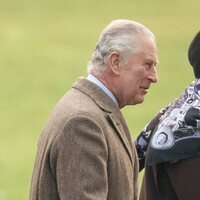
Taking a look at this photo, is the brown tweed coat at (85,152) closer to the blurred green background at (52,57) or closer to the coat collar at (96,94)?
the coat collar at (96,94)

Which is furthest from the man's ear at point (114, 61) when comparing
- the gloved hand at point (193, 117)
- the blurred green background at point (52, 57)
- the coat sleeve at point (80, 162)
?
the blurred green background at point (52, 57)

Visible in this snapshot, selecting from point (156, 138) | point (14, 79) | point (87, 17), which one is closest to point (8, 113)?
point (14, 79)

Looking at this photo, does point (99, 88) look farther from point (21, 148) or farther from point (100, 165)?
point (21, 148)

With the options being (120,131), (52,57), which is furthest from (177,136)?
(52,57)

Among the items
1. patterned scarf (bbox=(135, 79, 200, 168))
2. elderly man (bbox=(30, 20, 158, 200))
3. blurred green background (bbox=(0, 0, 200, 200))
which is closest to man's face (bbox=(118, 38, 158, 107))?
elderly man (bbox=(30, 20, 158, 200))

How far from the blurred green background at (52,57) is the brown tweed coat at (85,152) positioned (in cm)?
578

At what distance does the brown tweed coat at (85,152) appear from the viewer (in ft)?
15.5

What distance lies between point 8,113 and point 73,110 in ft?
33.7

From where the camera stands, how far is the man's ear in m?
4.93

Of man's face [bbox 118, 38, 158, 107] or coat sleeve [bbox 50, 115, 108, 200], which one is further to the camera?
man's face [bbox 118, 38, 158, 107]

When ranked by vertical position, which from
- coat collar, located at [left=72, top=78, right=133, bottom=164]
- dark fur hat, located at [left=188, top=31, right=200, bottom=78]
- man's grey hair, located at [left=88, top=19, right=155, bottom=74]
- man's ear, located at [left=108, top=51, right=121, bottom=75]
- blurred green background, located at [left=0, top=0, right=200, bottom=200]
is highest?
man's grey hair, located at [left=88, top=19, right=155, bottom=74]

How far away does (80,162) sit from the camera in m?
4.72

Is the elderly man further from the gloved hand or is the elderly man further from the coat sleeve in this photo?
the gloved hand

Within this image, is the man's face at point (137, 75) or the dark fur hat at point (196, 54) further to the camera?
the dark fur hat at point (196, 54)
